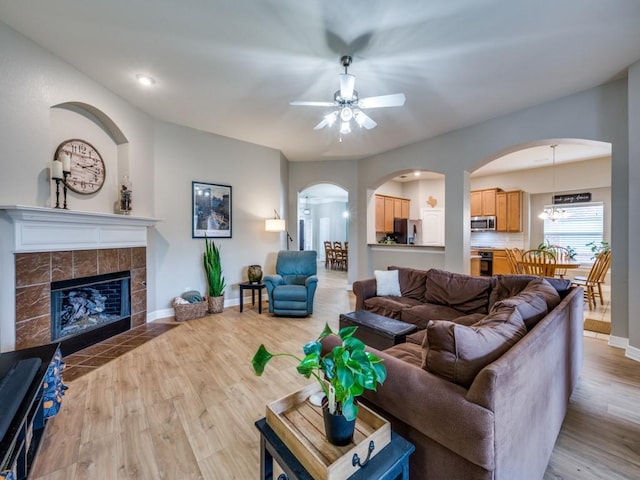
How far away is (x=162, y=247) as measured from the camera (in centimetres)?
414

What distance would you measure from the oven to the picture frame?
6.11m

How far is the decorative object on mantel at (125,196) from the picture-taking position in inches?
136

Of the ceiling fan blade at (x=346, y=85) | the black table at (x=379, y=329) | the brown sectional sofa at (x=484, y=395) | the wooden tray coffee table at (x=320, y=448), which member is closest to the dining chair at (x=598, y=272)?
the brown sectional sofa at (x=484, y=395)

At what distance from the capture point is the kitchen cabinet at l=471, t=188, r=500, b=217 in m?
7.03

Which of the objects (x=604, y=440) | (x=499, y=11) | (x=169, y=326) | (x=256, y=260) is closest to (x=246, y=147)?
(x=256, y=260)

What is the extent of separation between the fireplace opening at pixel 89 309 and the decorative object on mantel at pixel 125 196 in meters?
0.82

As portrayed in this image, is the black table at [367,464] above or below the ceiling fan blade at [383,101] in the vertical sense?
below

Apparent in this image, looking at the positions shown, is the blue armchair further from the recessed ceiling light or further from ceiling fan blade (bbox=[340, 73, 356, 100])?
the recessed ceiling light

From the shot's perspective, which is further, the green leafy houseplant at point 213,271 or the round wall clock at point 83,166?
the green leafy houseplant at point 213,271

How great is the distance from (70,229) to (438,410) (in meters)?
3.59

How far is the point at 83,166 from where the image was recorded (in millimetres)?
3133

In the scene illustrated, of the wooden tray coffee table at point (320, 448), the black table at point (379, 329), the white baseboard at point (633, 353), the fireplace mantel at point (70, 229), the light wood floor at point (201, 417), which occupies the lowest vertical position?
the light wood floor at point (201, 417)

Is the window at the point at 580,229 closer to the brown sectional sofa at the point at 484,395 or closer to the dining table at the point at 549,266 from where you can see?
the dining table at the point at 549,266

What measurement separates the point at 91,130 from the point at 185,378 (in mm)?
3129
